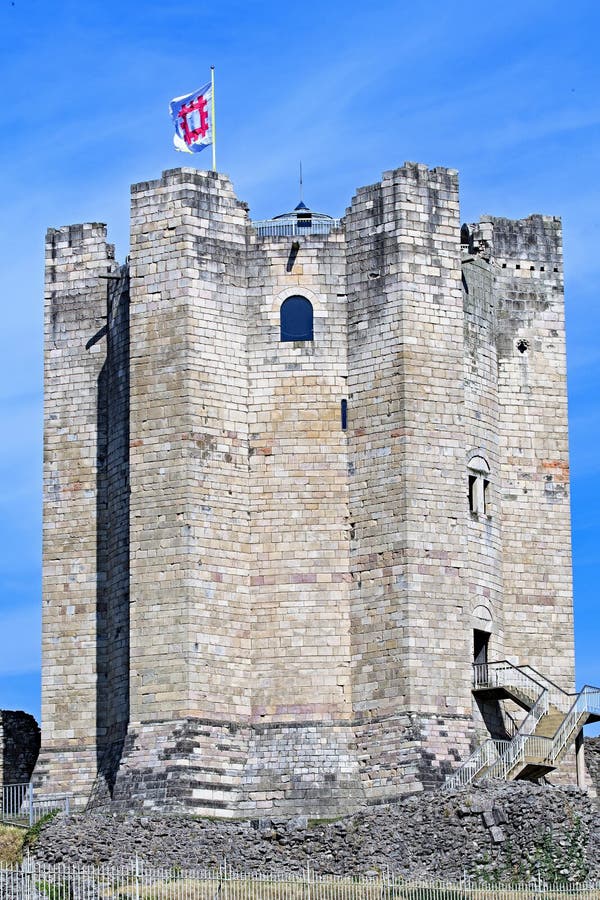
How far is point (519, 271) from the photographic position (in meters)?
58.7

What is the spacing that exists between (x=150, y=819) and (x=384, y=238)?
45.3 feet

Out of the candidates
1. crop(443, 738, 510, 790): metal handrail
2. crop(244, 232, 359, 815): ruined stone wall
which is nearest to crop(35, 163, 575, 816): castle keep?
crop(244, 232, 359, 815): ruined stone wall

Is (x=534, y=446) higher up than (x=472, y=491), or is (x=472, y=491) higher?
(x=534, y=446)

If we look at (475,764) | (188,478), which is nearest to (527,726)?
(475,764)

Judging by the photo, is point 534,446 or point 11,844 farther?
point 534,446

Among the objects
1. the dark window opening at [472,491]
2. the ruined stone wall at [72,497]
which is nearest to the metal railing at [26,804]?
the ruined stone wall at [72,497]

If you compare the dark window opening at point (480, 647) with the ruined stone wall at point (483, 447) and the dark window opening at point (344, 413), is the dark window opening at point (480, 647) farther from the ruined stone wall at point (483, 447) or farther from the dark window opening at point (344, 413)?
the dark window opening at point (344, 413)

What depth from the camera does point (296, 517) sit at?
54344 mm

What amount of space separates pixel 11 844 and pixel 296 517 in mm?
9440

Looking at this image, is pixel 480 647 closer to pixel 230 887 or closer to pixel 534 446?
pixel 534 446

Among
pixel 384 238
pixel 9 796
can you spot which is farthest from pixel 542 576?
pixel 9 796

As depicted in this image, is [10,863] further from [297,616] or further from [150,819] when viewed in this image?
[297,616]

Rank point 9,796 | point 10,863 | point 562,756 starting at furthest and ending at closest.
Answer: point 9,796, point 562,756, point 10,863

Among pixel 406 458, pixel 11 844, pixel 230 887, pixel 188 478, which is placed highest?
pixel 406 458
